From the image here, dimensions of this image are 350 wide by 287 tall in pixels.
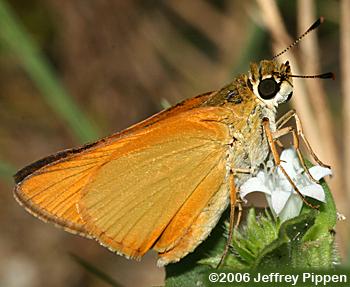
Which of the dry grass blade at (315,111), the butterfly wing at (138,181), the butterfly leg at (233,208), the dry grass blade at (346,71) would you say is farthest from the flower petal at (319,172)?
the dry grass blade at (346,71)

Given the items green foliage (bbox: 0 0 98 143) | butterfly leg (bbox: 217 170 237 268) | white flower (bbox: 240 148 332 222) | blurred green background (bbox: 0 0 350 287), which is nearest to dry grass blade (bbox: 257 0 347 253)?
blurred green background (bbox: 0 0 350 287)

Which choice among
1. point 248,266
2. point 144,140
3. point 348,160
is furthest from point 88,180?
point 348,160

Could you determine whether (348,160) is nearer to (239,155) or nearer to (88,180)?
(239,155)

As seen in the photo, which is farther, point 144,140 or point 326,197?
point 144,140

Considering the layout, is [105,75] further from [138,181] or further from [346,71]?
[138,181]

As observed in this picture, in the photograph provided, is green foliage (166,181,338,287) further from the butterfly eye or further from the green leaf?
the butterfly eye

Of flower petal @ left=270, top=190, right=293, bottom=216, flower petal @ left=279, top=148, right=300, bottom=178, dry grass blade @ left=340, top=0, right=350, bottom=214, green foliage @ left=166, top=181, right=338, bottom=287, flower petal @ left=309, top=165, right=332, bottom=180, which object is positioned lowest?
green foliage @ left=166, top=181, right=338, bottom=287
